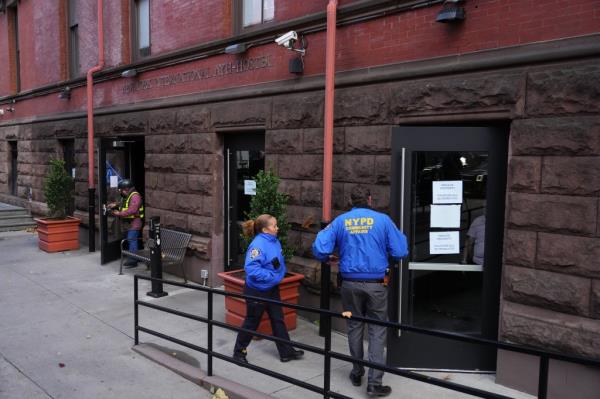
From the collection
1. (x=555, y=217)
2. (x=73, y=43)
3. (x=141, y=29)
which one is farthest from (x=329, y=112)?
(x=73, y=43)

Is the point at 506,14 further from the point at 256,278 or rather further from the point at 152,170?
the point at 152,170

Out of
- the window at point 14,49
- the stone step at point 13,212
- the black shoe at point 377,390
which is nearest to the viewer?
the black shoe at point 377,390

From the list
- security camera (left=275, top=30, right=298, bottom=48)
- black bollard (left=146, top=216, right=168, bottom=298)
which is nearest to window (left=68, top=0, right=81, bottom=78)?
black bollard (left=146, top=216, right=168, bottom=298)

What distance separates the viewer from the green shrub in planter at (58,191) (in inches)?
471

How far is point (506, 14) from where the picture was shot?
5.11 m

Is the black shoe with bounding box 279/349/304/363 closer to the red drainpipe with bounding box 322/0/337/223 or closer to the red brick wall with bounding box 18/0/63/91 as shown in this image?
the red drainpipe with bounding box 322/0/337/223

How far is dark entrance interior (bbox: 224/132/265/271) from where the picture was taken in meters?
8.75

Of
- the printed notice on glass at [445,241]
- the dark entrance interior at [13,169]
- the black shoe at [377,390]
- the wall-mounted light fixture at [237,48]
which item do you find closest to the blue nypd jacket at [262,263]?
the black shoe at [377,390]

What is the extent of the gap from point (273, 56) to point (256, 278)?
3807 mm

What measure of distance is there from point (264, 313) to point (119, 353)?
170 centimetres

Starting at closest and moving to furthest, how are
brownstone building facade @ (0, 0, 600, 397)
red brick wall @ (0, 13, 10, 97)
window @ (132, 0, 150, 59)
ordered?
brownstone building facade @ (0, 0, 600, 397)
window @ (132, 0, 150, 59)
red brick wall @ (0, 13, 10, 97)

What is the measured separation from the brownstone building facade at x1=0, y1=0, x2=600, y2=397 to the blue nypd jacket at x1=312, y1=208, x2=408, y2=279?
0.64 metres

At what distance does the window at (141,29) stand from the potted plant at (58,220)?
10.7ft

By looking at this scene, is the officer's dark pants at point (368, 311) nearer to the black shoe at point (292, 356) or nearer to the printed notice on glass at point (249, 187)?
the black shoe at point (292, 356)
